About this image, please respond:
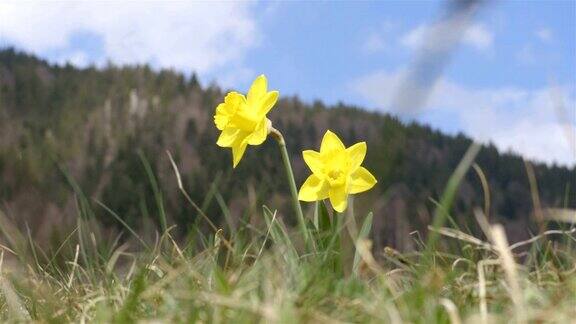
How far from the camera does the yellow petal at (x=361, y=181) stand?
2307 millimetres

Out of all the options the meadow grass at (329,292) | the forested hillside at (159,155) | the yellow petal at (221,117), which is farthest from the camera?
the forested hillside at (159,155)

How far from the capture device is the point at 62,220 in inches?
418

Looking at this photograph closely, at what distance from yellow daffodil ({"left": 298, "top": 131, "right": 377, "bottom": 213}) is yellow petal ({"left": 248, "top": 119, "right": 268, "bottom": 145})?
11 cm

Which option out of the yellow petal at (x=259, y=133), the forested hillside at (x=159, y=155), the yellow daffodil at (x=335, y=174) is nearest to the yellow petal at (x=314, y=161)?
the yellow daffodil at (x=335, y=174)

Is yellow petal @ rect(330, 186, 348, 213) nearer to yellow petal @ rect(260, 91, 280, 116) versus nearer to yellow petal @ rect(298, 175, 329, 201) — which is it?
yellow petal @ rect(298, 175, 329, 201)

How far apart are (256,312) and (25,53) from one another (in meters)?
19.1

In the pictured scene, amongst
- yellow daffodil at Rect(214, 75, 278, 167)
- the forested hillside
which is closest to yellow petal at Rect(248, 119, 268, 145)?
yellow daffodil at Rect(214, 75, 278, 167)

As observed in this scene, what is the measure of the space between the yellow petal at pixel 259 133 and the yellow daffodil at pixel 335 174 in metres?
0.11

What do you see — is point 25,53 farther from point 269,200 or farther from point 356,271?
point 356,271

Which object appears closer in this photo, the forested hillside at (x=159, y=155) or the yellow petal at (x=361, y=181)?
the yellow petal at (x=361, y=181)

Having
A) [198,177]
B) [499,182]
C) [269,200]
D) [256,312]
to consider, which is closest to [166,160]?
[198,177]

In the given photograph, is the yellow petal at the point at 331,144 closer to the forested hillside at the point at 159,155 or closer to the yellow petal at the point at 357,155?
the yellow petal at the point at 357,155

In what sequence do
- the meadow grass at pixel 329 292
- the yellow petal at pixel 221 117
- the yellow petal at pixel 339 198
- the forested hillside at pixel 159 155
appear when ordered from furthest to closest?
the forested hillside at pixel 159 155, the yellow petal at pixel 221 117, the yellow petal at pixel 339 198, the meadow grass at pixel 329 292

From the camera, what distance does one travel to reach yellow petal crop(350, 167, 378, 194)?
2307mm
